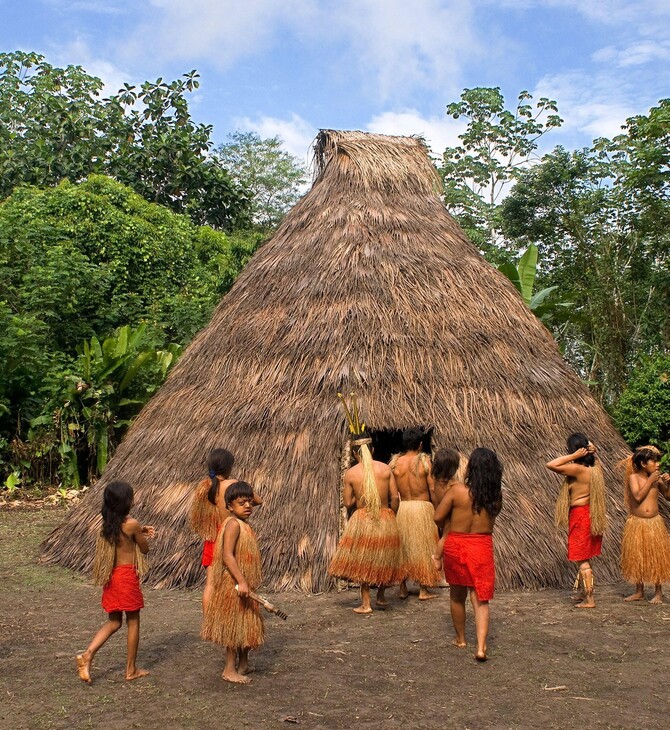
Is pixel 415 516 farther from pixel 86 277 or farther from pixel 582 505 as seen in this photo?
pixel 86 277

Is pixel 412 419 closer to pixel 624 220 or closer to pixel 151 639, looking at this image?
pixel 151 639

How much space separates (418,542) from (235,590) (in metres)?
2.32

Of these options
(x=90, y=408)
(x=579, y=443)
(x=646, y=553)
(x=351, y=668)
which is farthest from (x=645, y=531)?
(x=90, y=408)

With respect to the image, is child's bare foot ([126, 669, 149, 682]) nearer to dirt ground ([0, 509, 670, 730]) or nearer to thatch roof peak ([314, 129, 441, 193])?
dirt ground ([0, 509, 670, 730])

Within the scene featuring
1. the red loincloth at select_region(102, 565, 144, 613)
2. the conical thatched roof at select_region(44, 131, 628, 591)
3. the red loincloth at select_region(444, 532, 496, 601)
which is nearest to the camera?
the red loincloth at select_region(102, 565, 144, 613)

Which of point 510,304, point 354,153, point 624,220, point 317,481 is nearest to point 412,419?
point 317,481

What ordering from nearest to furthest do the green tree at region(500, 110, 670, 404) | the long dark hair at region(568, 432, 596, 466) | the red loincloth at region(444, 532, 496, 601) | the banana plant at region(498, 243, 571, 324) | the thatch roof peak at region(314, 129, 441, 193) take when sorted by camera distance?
the red loincloth at region(444, 532, 496, 601), the long dark hair at region(568, 432, 596, 466), the thatch roof peak at region(314, 129, 441, 193), the banana plant at region(498, 243, 571, 324), the green tree at region(500, 110, 670, 404)

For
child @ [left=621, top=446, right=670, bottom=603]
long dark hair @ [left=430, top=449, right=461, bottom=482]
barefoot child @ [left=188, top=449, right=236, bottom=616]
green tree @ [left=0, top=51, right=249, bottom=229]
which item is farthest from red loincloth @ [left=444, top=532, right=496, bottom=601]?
green tree @ [left=0, top=51, right=249, bottom=229]

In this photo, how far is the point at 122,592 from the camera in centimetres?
498

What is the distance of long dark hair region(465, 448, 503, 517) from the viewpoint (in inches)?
211

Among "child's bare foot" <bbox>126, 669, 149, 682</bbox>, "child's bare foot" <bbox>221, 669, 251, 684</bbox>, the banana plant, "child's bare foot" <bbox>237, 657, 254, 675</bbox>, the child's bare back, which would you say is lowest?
"child's bare foot" <bbox>126, 669, 149, 682</bbox>

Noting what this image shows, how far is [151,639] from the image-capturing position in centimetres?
591

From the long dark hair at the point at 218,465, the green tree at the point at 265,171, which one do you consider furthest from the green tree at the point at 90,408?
the green tree at the point at 265,171

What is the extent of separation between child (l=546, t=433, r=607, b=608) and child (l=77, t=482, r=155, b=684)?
3422 mm
